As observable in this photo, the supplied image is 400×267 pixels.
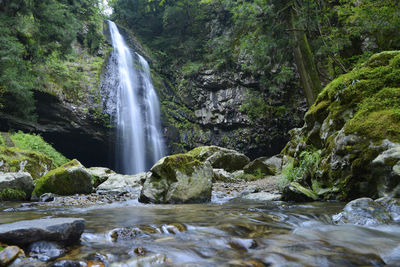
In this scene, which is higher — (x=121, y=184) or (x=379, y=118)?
(x=379, y=118)

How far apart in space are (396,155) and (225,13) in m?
21.3

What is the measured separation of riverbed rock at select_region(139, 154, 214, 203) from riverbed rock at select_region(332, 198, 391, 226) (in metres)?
3.01

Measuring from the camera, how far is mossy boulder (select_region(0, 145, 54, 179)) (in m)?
7.70

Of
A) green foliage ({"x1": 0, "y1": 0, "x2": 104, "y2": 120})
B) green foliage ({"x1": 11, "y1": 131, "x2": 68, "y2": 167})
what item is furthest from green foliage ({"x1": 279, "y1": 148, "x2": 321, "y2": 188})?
green foliage ({"x1": 0, "y1": 0, "x2": 104, "y2": 120})

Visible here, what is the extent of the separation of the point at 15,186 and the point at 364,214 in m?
7.31

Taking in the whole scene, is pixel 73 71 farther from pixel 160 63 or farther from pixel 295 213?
pixel 295 213

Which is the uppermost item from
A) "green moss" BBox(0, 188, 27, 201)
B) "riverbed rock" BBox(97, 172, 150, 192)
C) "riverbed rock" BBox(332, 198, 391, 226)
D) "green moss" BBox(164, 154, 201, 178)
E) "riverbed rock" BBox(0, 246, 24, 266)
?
"green moss" BBox(164, 154, 201, 178)

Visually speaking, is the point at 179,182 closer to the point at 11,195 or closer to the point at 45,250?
the point at 45,250

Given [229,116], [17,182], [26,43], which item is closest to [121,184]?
[17,182]

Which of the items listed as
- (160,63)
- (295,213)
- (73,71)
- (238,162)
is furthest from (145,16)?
(295,213)

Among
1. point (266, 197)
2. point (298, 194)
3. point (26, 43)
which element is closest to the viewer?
point (298, 194)

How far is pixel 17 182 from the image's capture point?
649cm

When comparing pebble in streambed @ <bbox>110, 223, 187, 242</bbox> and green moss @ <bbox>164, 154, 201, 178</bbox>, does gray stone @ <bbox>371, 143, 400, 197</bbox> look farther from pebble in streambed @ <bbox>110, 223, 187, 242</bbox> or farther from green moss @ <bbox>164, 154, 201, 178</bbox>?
green moss @ <bbox>164, 154, 201, 178</bbox>

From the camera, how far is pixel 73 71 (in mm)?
17125
